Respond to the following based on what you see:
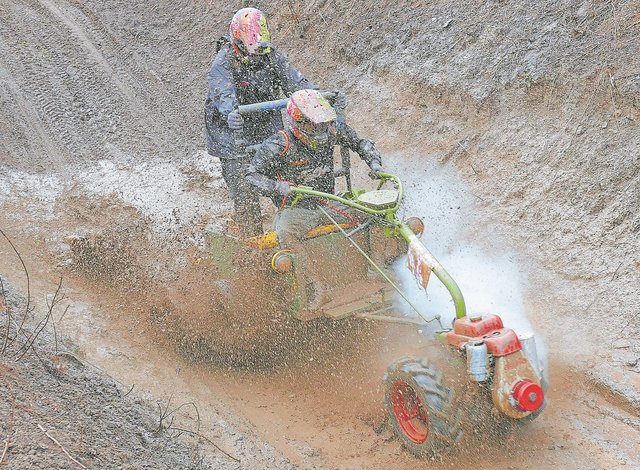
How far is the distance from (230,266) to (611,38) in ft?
15.2

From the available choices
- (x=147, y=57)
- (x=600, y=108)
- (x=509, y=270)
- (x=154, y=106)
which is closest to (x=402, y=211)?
(x=509, y=270)

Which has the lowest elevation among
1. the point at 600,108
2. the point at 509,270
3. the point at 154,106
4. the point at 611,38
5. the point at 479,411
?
the point at 154,106

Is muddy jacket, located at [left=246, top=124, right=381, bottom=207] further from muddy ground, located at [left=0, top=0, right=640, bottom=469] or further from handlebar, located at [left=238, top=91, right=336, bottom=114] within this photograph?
muddy ground, located at [left=0, top=0, right=640, bottom=469]

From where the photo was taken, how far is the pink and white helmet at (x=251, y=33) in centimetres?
664

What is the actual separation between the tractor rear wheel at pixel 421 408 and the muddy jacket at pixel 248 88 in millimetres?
2947

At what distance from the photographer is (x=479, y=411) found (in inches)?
167

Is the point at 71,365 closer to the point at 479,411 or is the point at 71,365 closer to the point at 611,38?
the point at 479,411

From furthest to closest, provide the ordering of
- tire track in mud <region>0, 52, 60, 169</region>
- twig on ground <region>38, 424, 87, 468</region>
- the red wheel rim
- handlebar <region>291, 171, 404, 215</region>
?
tire track in mud <region>0, 52, 60, 169</region>, handlebar <region>291, 171, 404, 215</region>, the red wheel rim, twig on ground <region>38, 424, 87, 468</region>

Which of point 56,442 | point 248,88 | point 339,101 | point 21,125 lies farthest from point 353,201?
point 21,125

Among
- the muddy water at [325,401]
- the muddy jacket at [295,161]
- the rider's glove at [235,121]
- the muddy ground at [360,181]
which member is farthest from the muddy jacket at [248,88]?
the muddy water at [325,401]

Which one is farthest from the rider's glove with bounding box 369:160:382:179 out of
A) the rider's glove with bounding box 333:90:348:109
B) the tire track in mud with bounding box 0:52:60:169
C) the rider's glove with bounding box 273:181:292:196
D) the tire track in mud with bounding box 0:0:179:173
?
the tire track in mud with bounding box 0:52:60:169

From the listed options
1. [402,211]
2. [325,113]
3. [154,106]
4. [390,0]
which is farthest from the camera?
[154,106]

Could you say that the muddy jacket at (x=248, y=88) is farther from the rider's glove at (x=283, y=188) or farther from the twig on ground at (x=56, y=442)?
the twig on ground at (x=56, y=442)

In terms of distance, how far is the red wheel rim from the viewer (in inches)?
189
